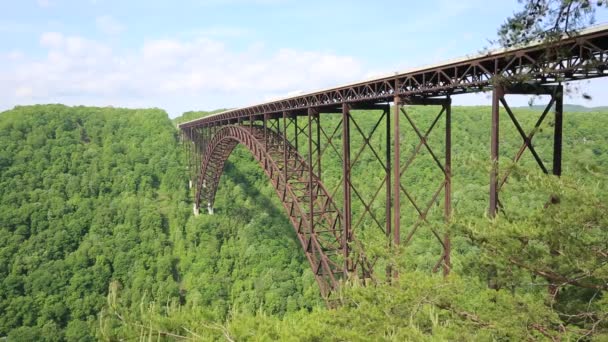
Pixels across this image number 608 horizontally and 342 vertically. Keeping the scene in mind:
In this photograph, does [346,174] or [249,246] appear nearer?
[346,174]

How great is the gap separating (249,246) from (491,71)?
104 feet

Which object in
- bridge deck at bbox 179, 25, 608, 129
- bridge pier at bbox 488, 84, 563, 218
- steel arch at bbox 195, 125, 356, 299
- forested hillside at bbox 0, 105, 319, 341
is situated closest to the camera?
bridge deck at bbox 179, 25, 608, 129

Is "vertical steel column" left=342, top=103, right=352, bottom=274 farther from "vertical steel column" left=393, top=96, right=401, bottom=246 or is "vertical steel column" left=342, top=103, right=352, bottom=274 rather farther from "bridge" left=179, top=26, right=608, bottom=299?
"vertical steel column" left=393, top=96, right=401, bottom=246

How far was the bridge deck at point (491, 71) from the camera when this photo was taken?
5.85 metres

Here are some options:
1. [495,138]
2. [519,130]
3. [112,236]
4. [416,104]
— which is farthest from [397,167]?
[112,236]

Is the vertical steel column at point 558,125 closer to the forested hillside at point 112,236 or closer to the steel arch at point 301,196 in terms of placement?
the steel arch at point 301,196

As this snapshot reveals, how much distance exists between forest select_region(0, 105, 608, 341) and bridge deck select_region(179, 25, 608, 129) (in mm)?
878

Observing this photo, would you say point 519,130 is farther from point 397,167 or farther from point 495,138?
point 397,167

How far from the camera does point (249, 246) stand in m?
37.1

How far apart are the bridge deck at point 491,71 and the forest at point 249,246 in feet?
2.88

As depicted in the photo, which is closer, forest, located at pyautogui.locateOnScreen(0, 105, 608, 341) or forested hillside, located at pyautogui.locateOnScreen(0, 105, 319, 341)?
forest, located at pyautogui.locateOnScreen(0, 105, 608, 341)

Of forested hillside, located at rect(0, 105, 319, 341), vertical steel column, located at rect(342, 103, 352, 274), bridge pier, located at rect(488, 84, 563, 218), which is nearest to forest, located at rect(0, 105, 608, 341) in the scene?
forested hillside, located at rect(0, 105, 319, 341)

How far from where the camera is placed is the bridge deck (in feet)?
19.2

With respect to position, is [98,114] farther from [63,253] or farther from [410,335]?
[410,335]
